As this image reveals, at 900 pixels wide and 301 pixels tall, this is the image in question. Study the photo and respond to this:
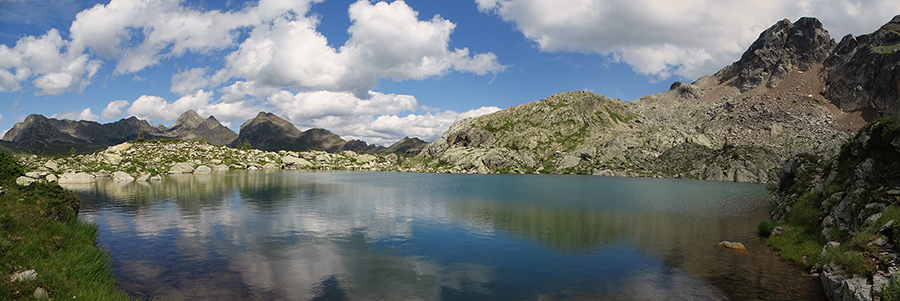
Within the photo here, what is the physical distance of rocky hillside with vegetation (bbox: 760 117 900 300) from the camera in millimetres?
20141

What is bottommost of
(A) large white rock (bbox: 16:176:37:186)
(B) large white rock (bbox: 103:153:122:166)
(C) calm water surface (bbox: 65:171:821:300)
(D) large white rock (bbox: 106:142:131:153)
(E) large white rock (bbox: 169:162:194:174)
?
(C) calm water surface (bbox: 65:171:821:300)

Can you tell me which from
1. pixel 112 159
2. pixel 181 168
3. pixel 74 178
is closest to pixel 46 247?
pixel 74 178

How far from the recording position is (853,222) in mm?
28812

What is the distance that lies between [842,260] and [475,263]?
77.9ft

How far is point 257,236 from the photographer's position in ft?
135

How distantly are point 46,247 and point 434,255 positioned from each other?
2587 centimetres

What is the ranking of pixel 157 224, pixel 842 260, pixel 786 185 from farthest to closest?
pixel 786 185, pixel 157 224, pixel 842 260

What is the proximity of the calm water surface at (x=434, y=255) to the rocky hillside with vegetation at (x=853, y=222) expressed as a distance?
8.21ft

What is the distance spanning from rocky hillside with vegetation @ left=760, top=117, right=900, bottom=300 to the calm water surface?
250cm

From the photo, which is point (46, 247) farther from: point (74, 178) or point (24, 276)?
point (74, 178)

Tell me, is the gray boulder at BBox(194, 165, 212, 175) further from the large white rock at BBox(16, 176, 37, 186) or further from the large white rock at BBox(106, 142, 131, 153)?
the large white rock at BBox(16, 176, 37, 186)

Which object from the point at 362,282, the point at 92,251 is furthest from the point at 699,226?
the point at 92,251

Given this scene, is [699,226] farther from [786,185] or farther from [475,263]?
[475,263]

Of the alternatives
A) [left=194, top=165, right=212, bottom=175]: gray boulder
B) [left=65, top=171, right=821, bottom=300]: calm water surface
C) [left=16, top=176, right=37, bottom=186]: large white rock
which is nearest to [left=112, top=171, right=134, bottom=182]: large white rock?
[left=194, top=165, right=212, bottom=175]: gray boulder
